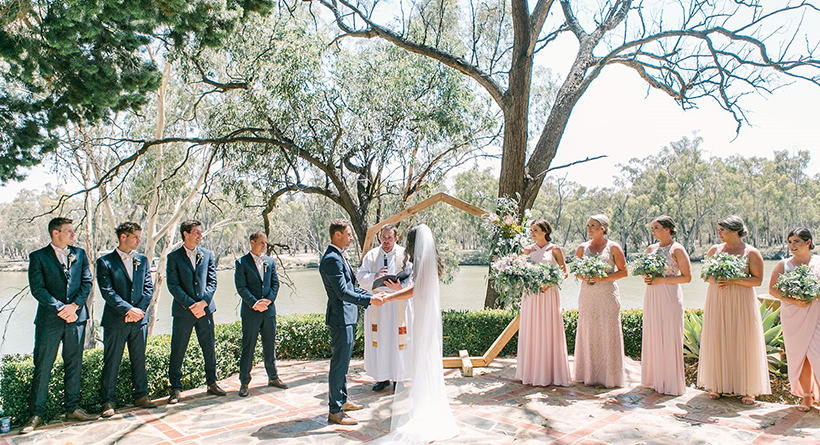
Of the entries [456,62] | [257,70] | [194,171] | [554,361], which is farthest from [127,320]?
[194,171]

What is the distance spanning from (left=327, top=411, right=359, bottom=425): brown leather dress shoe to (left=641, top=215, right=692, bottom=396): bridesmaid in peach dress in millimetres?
3377

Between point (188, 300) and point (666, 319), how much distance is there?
17.3 ft

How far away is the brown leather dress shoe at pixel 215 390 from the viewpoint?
20.5 feet

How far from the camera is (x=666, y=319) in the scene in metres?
6.00

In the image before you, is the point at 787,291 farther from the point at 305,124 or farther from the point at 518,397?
the point at 305,124

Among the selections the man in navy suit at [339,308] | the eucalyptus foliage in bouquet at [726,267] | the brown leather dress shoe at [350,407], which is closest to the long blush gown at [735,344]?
the eucalyptus foliage in bouquet at [726,267]

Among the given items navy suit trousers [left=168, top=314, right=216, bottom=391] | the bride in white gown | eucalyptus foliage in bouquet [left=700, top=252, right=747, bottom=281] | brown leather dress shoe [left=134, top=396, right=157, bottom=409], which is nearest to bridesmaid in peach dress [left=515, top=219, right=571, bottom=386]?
eucalyptus foliage in bouquet [left=700, top=252, right=747, bottom=281]

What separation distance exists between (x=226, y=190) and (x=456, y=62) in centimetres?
515

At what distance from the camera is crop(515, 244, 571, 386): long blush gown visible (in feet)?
21.0

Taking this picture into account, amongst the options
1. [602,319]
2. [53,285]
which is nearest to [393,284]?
[602,319]

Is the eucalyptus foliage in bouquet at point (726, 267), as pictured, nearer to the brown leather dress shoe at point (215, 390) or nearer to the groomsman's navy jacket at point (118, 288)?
the brown leather dress shoe at point (215, 390)

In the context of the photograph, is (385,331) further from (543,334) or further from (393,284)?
(543,334)

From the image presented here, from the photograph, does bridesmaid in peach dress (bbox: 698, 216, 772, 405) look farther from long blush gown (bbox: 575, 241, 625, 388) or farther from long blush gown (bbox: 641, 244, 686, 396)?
long blush gown (bbox: 575, 241, 625, 388)

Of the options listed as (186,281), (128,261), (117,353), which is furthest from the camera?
(186,281)
